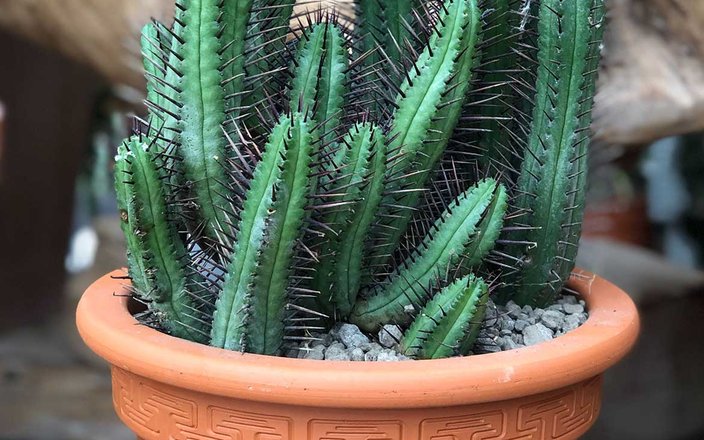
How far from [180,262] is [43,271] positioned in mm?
2574

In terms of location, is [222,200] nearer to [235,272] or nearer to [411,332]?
[235,272]

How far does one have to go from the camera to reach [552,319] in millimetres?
1016

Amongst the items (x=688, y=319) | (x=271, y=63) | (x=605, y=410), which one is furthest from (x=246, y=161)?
(x=688, y=319)

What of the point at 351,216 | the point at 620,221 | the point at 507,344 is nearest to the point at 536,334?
the point at 507,344

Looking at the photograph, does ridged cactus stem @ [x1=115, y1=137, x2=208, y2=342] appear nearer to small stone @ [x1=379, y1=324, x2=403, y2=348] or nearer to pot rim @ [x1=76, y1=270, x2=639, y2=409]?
pot rim @ [x1=76, y1=270, x2=639, y2=409]

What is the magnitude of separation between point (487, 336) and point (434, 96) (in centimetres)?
27

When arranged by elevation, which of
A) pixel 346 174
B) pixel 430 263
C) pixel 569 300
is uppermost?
pixel 346 174

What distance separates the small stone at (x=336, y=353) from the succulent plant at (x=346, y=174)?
3 cm

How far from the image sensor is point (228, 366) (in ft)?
2.54

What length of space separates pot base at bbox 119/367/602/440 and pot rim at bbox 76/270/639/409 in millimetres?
22

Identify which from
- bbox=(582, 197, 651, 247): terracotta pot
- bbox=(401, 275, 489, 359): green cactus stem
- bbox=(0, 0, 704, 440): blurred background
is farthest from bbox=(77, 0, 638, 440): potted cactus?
bbox=(582, 197, 651, 247): terracotta pot

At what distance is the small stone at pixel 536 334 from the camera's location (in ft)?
3.10

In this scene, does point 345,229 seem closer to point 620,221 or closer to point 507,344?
point 507,344

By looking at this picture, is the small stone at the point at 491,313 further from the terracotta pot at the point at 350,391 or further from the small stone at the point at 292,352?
the small stone at the point at 292,352
